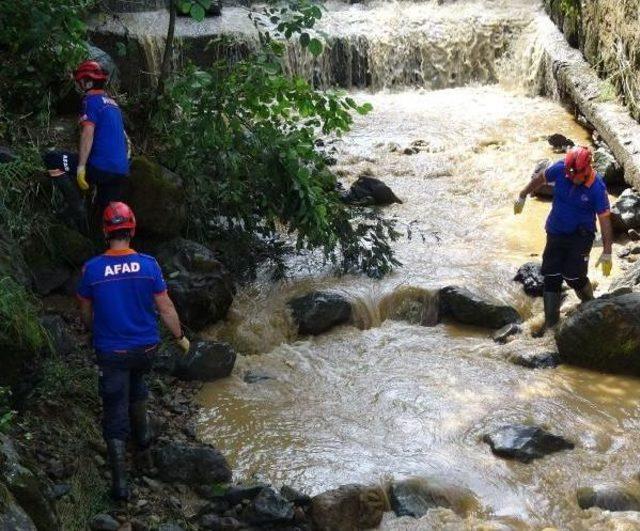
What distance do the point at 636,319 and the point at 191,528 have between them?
12.7 feet

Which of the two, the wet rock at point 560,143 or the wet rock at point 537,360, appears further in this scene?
the wet rock at point 560,143

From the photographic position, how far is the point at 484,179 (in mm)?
11469

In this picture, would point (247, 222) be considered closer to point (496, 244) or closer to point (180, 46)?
point (496, 244)

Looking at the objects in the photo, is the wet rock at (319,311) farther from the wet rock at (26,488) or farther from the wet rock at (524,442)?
the wet rock at (26,488)

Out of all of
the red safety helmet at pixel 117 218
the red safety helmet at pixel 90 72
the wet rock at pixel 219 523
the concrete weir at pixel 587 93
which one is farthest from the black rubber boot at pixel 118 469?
the concrete weir at pixel 587 93

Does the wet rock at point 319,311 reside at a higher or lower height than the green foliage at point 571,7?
lower

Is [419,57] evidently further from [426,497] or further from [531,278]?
[426,497]

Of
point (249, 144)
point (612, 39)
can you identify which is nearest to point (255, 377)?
point (249, 144)

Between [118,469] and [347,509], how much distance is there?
137 cm

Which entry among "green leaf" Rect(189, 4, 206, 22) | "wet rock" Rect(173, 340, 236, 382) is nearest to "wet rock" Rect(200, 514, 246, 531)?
"wet rock" Rect(173, 340, 236, 382)

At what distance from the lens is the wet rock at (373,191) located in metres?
10.5

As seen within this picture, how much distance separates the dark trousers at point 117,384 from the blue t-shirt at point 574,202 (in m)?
3.78

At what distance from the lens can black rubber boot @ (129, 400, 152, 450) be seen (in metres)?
5.51

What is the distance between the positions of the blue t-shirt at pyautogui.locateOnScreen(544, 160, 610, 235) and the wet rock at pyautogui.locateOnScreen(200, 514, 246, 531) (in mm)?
3832
